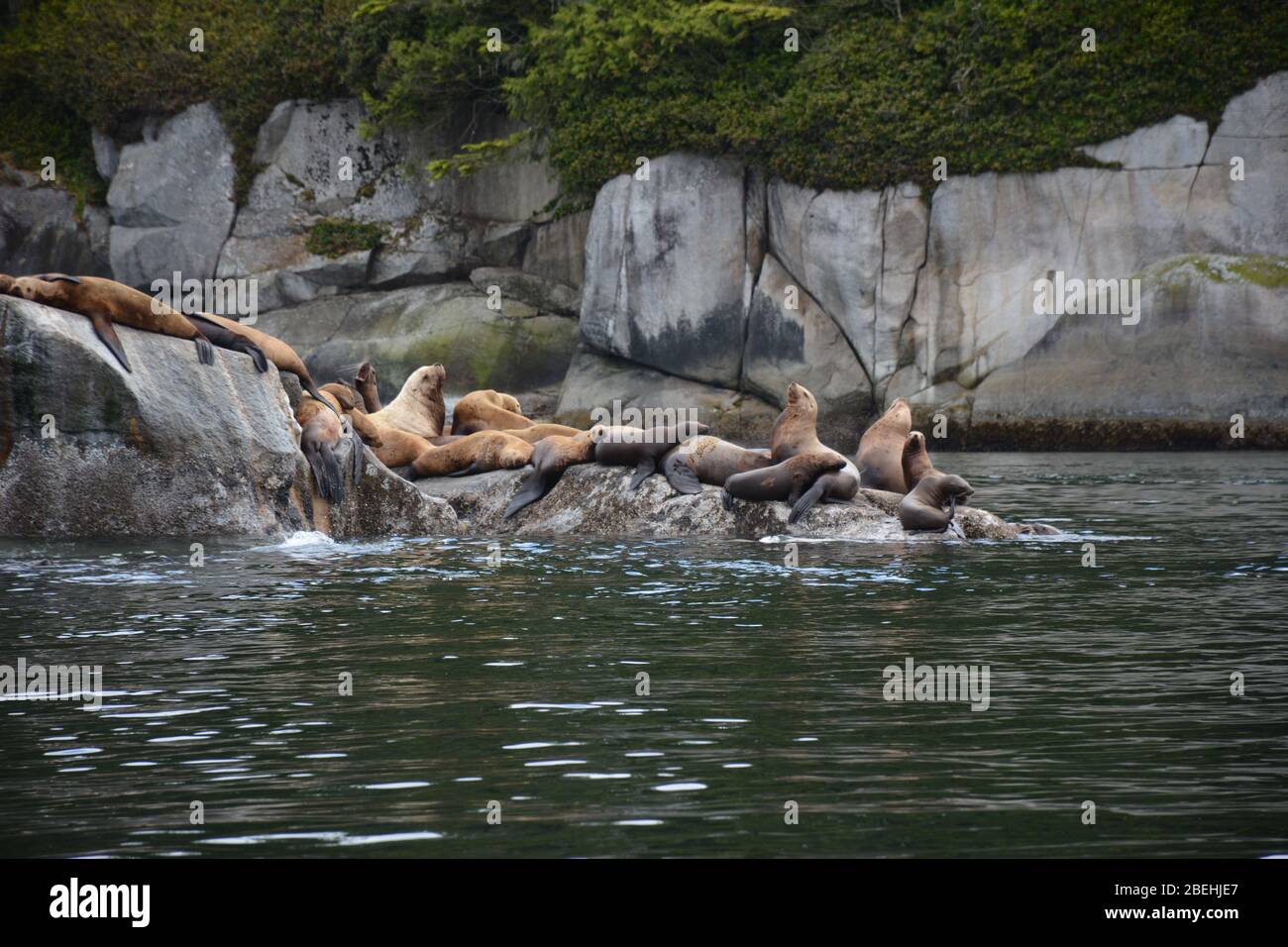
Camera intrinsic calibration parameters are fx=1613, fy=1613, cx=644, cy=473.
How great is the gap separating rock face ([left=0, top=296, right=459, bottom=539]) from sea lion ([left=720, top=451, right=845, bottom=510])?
4006 millimetres

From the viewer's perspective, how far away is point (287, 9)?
36219 mm

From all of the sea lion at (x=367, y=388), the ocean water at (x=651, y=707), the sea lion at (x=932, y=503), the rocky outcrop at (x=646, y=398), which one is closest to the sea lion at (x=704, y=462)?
the sea lion at (x=932, y=503)

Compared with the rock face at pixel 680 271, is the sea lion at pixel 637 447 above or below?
below

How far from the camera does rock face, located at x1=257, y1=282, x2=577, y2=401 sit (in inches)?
1268

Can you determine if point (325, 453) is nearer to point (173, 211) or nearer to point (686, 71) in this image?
point (686, 71)

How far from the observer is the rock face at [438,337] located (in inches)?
1268

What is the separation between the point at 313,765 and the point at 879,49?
25.7 meters

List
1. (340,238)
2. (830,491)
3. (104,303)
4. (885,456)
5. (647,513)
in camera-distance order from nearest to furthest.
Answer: (104,303)
(830,491)
(647,513)
(885,456)
(340,238)

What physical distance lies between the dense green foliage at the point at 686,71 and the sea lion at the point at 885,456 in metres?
13.2

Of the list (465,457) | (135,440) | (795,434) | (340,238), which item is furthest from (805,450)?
(340,238)

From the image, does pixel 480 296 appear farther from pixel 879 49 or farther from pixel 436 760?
pixel 436 760

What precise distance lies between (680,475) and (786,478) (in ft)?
3.89

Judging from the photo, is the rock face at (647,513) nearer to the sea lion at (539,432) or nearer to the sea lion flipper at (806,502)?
the sea lion flipper at (806,502)

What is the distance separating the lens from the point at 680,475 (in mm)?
15172
